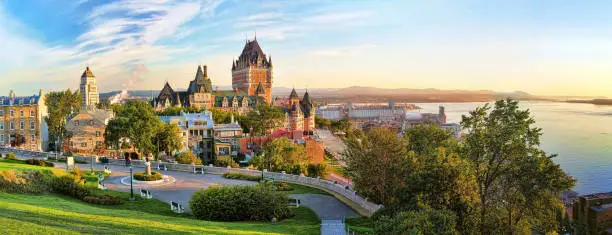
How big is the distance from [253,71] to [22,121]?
83096 millimetres

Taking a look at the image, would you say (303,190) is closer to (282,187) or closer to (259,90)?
(282,187)

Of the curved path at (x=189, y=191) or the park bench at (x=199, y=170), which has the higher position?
the park bench at (x=199, y=170)

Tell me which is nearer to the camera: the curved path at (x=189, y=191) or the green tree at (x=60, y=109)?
the curved path at (x=189, y=191)

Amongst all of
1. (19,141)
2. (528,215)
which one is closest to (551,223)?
(528,215)

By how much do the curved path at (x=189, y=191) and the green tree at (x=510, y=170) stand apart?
305 inches

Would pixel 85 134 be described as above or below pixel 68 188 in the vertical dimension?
above

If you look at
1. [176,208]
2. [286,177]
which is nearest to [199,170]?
[286,177]

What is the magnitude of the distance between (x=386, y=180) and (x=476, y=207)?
6546 mm

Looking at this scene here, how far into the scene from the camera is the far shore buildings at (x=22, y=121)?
51.4 meters

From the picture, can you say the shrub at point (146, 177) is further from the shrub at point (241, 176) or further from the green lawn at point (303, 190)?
the green lawn at point (303, 190)

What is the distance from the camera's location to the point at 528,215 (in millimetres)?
19344

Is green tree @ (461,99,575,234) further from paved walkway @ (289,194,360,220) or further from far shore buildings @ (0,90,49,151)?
far shore buildings @ (0,90,49,151)

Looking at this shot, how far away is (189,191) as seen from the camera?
98.7ft

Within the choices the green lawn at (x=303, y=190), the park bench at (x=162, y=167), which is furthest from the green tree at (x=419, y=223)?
the park bench at (x=162, y=167)
